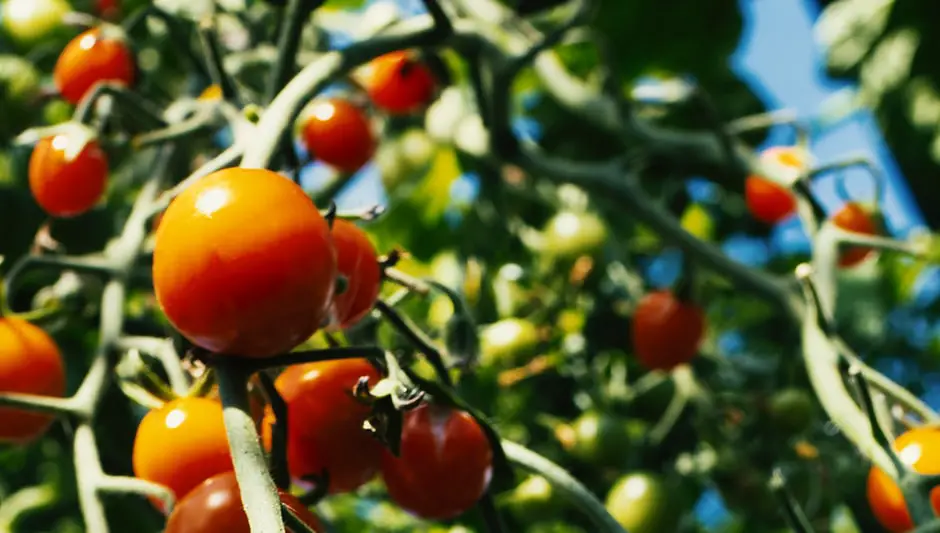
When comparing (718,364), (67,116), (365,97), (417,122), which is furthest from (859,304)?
(67,116)

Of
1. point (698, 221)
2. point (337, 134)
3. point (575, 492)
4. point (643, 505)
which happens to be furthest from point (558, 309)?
point (575, 492)

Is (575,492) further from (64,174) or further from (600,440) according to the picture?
(600,440)

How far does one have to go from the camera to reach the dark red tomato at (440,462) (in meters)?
0.80

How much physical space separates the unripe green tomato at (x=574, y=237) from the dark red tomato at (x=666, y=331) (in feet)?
0.39

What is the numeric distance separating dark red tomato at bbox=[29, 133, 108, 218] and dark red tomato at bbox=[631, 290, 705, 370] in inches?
29.5

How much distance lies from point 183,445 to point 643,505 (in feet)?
2.65

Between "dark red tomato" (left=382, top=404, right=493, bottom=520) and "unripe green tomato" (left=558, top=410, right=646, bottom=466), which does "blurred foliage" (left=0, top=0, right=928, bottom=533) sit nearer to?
"unripe green tomato" (left=558, top=410, right=646, bottom=466)

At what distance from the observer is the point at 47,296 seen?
124 cm

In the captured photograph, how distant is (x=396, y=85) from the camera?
1555 millimetres

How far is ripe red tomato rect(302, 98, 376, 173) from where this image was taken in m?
1.29

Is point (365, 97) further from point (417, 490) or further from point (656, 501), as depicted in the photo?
point (417, 490)

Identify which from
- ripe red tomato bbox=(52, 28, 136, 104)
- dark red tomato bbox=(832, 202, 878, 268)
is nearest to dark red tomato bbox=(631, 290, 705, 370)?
dark red tomato bbox=(832, 202, 878, 268)

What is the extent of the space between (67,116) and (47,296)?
0.58 meters

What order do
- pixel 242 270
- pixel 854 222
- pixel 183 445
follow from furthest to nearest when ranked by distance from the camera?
pixel 854 222 → pixel 183 445 → pixel 242 270
